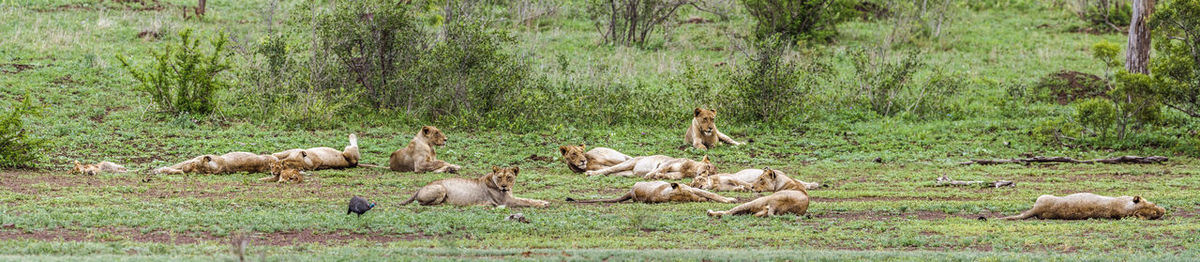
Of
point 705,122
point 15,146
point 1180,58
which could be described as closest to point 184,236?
point 15,146

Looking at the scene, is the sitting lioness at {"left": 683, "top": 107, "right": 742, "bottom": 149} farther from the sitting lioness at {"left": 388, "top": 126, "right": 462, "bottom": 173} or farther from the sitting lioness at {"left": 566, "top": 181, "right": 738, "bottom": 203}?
the sitting lioness at {"left": 566, "top": 181, "right": 738, "bottom": 203}

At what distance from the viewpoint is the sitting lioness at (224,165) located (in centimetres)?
1658

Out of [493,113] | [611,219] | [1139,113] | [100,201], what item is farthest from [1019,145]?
[100,201]

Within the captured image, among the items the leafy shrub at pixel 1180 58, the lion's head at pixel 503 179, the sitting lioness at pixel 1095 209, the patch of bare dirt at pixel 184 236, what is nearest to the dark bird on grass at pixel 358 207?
the patch of bare dirt at pixel 184 236

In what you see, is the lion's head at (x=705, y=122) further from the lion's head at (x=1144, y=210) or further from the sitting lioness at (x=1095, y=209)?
the lion's head at (x=1144, y=210)

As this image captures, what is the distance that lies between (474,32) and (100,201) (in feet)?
42.0

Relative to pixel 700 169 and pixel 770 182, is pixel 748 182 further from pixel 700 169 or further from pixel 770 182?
pixel 700 169

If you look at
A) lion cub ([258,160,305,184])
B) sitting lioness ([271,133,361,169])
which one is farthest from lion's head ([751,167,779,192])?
sitting lioness ([271,133,361,169])

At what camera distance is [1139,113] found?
23.1m

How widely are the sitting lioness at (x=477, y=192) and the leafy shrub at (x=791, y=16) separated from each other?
2230cm

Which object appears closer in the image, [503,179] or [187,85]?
[503,179]

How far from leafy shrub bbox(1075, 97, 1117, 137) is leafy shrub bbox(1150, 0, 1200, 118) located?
106cm

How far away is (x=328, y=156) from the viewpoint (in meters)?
17.9

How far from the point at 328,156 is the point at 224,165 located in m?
1.75
